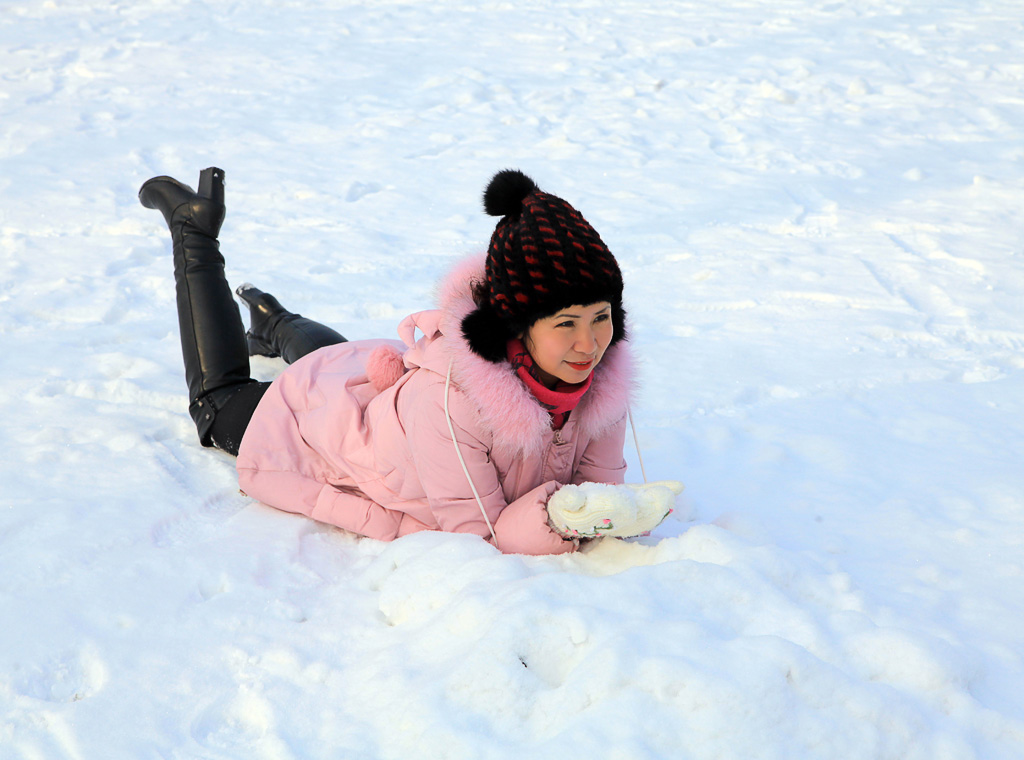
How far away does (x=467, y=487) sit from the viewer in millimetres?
2035

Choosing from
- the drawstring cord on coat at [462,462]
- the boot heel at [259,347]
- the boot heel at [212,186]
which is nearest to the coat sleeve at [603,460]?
the drawstring cord on coat at [462,462]

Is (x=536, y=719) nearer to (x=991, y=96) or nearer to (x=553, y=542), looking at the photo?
(x=553, y=542)

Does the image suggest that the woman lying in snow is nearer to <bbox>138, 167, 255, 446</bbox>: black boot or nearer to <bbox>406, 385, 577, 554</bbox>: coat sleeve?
<bbox>406, 385, 577, 554</bbox>: coat sleeve

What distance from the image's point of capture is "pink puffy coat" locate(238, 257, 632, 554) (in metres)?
1.97

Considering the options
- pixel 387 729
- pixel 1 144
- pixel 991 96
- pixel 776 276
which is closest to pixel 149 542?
pixel 387 729

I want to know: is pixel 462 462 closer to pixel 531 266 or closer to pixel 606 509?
pixel 606 509

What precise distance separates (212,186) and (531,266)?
1.59 meters

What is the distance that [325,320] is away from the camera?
3.69m

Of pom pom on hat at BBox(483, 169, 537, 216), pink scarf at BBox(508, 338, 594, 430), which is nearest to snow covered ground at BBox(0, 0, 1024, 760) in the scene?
pink scarf at BBox(508, 338, 594, 430)

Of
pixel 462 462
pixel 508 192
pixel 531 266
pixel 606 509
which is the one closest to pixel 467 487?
pixel 462 462

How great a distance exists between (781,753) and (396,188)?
4.40 m

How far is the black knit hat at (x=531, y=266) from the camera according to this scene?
181cm

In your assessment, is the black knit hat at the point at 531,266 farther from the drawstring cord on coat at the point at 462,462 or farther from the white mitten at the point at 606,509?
the white mitten at the point at 606,509

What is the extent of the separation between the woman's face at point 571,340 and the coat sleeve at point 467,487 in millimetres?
228
